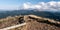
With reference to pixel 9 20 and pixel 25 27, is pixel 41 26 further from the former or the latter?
pixel 9 20

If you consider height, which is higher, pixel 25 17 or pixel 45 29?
pixel 25 17

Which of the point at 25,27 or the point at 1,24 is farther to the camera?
the point at 1,24

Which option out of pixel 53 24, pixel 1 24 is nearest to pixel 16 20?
pixel 1 24

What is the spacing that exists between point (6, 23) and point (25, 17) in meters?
1.15

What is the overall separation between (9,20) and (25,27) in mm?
1460

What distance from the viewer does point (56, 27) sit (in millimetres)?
6941

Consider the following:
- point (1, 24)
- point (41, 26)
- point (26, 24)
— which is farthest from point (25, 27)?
point (1, 24)

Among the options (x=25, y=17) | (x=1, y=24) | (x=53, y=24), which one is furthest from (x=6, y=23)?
(x=53, y=24)

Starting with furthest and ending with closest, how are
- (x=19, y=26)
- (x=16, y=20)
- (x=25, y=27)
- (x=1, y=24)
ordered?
(x=16, y=20) < (x=1, y=24) < (x=25, y=27) < (x=19, y=26)

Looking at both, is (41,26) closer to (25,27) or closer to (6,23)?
(25,27)

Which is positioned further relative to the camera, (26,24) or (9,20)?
(9,20)

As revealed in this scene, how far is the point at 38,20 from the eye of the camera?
7.58 metres

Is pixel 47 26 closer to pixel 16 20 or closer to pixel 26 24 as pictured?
pixel 26 24

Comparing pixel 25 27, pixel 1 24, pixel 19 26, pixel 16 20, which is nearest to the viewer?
pixel 19 26
